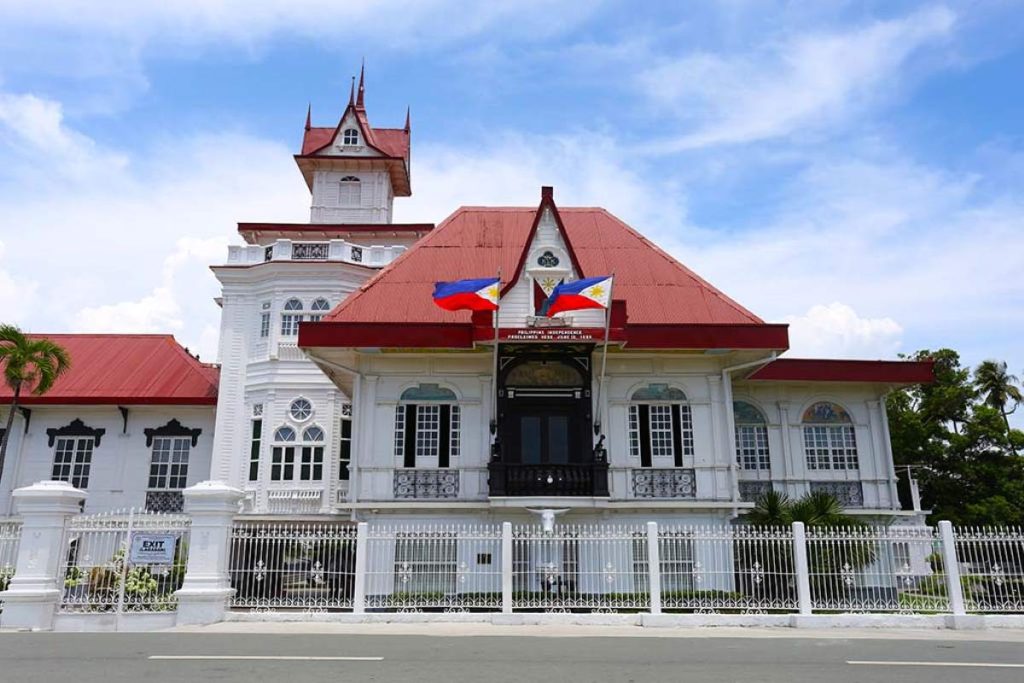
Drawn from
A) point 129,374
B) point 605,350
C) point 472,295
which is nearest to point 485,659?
point 472,295

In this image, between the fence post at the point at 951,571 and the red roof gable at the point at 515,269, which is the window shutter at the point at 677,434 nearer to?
the red roof gable at the point at 515,269

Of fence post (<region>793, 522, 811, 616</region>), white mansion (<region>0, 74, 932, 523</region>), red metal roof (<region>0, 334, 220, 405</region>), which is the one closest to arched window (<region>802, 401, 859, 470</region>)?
white mansion (<region>0, 74, 932, 523</region>)

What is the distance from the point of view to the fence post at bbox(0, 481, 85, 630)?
12250 mm

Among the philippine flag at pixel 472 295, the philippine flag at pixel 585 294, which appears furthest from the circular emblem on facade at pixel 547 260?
the philippine flag at pixel 472 295

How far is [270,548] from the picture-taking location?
1369 cm

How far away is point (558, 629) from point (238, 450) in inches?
551

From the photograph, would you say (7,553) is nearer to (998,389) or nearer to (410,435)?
(410,435)

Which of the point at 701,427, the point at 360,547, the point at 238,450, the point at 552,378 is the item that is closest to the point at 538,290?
the point at 552,378

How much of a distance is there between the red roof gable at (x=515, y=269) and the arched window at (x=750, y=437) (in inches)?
127

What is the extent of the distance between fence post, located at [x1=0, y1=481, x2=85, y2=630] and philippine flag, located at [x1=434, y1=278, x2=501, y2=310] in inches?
308

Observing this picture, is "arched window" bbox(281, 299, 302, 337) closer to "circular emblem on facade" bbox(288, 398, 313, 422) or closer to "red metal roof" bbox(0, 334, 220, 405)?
"circular emblem on facade" bbox(288, 398, 313, 422)

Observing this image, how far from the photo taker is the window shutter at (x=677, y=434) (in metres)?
18.3

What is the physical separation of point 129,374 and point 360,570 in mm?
15853

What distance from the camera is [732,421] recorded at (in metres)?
18.3
